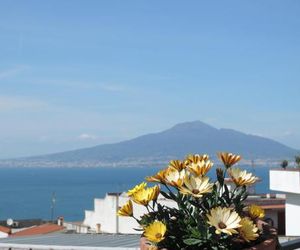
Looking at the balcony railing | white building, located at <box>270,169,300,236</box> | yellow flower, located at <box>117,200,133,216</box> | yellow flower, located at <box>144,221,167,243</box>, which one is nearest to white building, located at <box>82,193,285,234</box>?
white building, located at <box>270,169,300,236</box>

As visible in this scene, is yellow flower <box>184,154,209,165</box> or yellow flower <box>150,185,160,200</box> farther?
yellow flower <box>184,154,209,165</box>

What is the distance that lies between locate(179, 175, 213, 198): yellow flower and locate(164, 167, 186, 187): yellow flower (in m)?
0.04

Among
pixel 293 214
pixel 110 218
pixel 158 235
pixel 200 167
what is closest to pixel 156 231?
pixel 158 235

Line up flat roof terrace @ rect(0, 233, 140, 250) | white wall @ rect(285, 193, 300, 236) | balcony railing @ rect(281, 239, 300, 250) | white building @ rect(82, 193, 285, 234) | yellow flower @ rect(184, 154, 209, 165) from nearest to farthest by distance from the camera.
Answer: yellow flower @ rect(184, 154, 209, 165) < balcony railing @ rect(281, 239, 300, 250) < flat roof terrace @ rect(0, 233, 140, 250) < white wall @ rect(285, 193, 300, 236) < white building @ rect(82, 193, 285, 234)

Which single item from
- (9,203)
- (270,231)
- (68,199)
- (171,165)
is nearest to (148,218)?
(171,165)

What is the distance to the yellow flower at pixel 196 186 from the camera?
2826 mm

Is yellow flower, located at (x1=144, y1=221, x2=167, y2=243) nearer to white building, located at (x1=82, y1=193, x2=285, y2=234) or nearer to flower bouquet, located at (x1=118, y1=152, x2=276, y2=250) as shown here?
flower bouquet, located at (x1=118, y1=152, x2=276, y2=250)

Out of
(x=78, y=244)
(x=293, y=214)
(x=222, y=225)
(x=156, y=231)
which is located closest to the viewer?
(x=222, y=225)

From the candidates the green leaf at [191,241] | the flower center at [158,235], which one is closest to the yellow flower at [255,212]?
the green leaf at [191,241]

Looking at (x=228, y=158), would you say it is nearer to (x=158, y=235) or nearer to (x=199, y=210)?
(x=199, y=210)

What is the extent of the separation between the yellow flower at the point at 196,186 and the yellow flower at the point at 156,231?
18 cm

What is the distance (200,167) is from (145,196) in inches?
11.8

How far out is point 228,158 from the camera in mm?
3066

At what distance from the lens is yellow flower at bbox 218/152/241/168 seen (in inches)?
120
